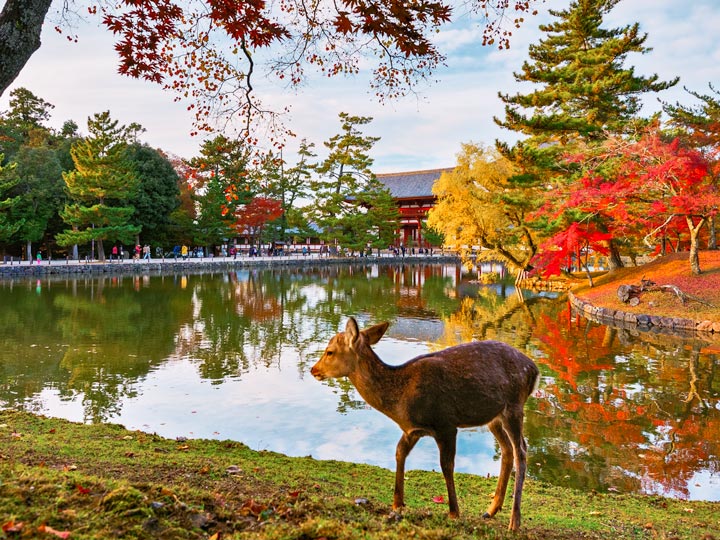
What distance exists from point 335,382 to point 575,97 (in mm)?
18980

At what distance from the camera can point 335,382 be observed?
1005cm

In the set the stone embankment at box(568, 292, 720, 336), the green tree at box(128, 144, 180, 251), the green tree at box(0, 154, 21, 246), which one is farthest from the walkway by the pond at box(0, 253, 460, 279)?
the stone embankment at box(568, 292, 720, 336)

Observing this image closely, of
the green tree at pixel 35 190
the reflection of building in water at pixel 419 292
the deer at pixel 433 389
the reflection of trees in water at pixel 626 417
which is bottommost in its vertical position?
the reflection of trees in water at pixel 626 417

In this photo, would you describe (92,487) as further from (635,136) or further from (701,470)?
(635,136)

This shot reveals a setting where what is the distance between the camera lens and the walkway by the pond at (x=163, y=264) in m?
30.8

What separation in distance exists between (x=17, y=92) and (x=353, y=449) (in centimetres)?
4800

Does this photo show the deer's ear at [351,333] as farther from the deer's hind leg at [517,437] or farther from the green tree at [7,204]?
the green tree at [7,204]

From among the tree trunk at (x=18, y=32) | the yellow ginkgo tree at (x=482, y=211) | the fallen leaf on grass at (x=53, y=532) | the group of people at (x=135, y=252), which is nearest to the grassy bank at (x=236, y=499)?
the fallen leaf on grass at (x=53, y=532)

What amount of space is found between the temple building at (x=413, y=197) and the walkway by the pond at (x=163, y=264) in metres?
6.41

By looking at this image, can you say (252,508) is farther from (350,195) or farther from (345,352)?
(350,195)

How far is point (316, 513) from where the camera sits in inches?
122

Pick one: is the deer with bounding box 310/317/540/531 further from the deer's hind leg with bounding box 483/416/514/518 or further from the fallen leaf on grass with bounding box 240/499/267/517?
the fallen leaf on grass with bounding box 240/499/267/517

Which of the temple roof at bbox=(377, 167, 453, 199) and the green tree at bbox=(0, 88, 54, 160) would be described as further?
the temple roof at bbox=(377, 167, 453, 199)

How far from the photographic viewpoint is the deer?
350cm
